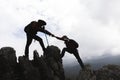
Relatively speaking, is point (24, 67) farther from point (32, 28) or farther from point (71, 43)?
point (71, 43)

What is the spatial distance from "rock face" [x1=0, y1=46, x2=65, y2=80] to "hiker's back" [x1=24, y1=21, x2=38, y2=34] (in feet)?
10.2

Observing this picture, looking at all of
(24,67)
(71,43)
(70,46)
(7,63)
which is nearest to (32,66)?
(24,67)

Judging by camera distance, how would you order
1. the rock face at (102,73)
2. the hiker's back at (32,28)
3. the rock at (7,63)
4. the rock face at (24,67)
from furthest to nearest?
1. the rock face at (102,73)
2. the hiker's back at (32,28)
3. the rock face at (24,67)
4. the rock at (7,63)

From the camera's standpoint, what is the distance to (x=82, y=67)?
5469 centimetres

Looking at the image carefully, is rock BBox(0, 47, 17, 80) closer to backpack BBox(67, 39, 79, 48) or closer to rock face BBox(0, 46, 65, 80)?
rock face BBox(0, 46, 65, 80)

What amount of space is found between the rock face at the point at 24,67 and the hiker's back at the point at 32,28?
10.2ft

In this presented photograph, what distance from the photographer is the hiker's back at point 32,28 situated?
147 feet

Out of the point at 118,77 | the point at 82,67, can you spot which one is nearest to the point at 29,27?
the point at 82,67

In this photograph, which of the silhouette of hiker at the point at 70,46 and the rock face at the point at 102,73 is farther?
the rock face at the point at 102,73

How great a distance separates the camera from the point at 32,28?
4478 centimetres

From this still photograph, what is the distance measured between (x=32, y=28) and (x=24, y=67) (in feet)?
19.4

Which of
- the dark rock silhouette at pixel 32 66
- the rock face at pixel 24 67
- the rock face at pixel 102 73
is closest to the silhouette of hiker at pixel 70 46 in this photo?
the dark rock silhouette at pixel 32 66

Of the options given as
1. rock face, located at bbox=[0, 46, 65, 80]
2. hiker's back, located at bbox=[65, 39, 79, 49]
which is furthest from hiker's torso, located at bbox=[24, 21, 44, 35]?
hiker's back, located at bbox=[65, 39, 79, 49]

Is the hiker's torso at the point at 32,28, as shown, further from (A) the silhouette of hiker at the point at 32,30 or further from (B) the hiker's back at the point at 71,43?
(B) the hiker's back at the point at 71,43
